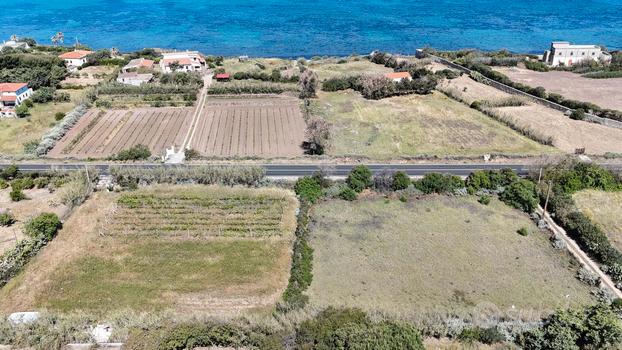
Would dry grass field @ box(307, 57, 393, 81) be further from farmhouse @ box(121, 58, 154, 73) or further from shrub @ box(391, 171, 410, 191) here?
shrub @ box(391, 171, 410, 191)

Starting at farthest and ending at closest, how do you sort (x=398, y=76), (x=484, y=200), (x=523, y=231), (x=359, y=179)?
(x=398, y=76) < (x=359, y=179) < (x=484, y=200) < (x=523, y=231)

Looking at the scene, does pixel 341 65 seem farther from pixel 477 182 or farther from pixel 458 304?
pixel 458 304

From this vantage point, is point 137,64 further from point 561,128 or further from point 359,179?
point 561,128

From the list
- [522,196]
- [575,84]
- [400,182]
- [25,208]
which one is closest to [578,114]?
[575,84]

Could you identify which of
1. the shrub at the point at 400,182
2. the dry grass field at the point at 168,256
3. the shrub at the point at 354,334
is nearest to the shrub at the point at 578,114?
the shrub at the point at 400,182

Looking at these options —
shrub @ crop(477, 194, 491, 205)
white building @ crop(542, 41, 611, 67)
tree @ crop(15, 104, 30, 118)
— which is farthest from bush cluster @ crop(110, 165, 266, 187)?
white building @ crop(542, 41, 611, 67)

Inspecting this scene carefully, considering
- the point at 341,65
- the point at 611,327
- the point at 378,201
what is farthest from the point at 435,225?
the point at 341,65

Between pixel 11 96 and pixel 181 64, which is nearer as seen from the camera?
pixel 11 96
